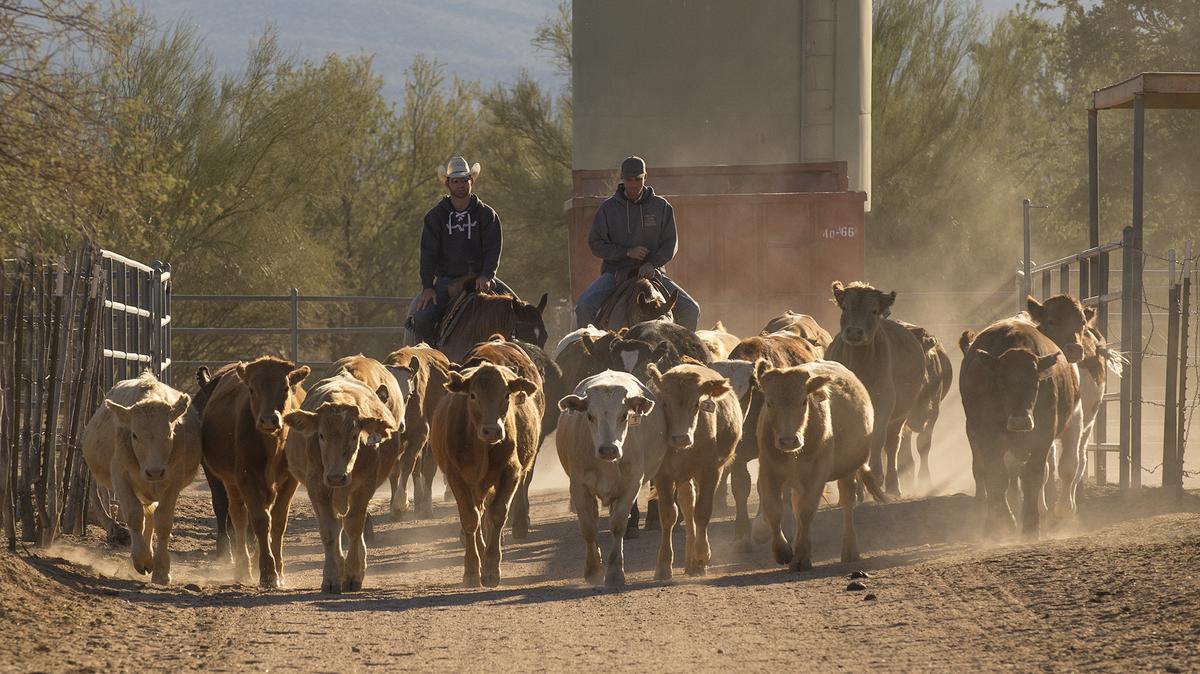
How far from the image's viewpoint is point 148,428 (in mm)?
9945

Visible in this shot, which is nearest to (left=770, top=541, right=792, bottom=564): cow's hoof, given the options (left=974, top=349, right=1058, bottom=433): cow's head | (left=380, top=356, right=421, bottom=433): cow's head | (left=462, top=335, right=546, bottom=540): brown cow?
(left=462, top=335, right=546, bottom=540): brown cow

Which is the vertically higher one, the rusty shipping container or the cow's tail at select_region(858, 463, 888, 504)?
the rusty shipping container

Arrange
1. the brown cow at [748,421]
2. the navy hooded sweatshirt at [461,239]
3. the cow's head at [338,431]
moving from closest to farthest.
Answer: the cow's head at [338,431]
the brown cow at [748,421]
the navy hooded sweatshirt at [461,239]

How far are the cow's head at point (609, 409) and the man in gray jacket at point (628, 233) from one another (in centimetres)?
541

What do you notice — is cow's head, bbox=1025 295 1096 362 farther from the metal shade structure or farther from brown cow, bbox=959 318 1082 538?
the metal shade structure

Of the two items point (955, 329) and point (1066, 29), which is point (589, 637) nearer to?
point (955, 329)

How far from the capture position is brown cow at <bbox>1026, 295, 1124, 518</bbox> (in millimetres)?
12852

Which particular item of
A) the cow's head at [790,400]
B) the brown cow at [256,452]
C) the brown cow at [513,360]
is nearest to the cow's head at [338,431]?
the brown cow at [256,452]

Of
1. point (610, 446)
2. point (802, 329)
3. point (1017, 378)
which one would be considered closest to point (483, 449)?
point (610, 446)

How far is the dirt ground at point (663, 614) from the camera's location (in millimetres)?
7312

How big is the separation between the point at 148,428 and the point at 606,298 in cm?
586

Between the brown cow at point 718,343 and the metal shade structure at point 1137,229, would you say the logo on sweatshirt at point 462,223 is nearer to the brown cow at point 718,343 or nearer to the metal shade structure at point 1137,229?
the brown cow at point 718,343

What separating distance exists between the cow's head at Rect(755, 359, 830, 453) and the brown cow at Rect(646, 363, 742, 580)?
10.7 inches

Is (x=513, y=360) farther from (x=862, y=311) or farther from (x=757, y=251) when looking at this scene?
(x=757, y=251)
